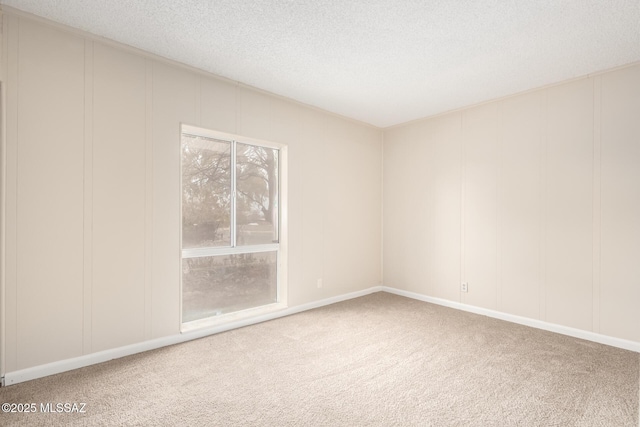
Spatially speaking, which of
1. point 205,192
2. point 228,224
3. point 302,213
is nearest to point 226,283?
point 228,224

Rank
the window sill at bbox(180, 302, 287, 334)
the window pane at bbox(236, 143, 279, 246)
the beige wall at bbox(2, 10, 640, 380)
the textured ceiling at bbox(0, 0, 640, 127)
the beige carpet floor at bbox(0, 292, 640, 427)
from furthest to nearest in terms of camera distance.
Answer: the window pane at bbox(236, 143, 279, 246)
the window sill at bbox(180, 302, 287, 334)
the beige wall at bbox(2, 10, 640, 380)
the textured ceiling at bbox(0, 0, 640, 127)
the beige carpet floor at bbox(0, 292, 640, 427)

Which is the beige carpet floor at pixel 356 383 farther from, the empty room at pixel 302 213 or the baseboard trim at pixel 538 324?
the baseboard trim at pixel 538 324

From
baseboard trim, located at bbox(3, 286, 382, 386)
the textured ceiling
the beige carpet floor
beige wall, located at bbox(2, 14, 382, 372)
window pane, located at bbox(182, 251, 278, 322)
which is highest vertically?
the textured ceiling

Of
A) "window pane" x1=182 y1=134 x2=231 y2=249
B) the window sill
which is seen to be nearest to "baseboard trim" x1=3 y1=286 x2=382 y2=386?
the window sill

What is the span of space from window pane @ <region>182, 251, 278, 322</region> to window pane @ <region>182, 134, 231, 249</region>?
0.76ft

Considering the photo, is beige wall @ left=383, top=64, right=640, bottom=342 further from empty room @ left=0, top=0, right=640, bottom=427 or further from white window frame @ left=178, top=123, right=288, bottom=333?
white window frame @ left=178, top=123, right=288, bottom=333

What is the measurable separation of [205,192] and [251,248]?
0.83 metres

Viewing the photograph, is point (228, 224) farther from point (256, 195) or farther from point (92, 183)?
point (92, 183)

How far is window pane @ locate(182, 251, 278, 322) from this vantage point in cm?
329

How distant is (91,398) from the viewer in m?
2.11

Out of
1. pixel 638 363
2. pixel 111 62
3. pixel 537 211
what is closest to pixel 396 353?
pixel 638 363

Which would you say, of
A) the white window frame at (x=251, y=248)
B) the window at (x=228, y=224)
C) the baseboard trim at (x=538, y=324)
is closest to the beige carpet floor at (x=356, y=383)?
the baseboard trim at (x=538, y=324)

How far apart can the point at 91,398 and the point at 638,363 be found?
4186 mm

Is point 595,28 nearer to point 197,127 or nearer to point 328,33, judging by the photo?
point 328,33
